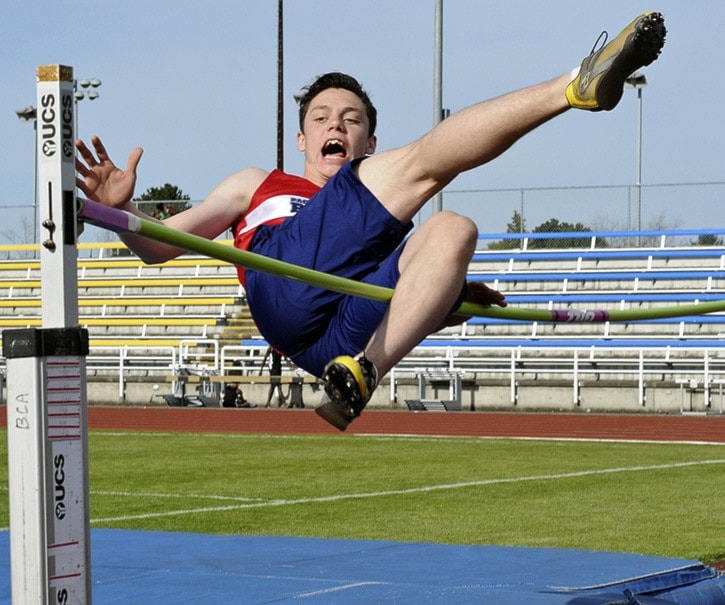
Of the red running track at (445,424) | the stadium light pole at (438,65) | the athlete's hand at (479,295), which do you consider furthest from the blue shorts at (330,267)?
the stadium light pole at (438,65)

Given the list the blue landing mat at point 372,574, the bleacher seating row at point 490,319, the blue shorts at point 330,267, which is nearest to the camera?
the blue shorts at point 330,267

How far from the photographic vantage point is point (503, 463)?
31.3ft

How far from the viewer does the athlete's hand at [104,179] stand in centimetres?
338

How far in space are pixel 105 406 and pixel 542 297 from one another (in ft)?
20.9

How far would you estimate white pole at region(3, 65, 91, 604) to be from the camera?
2.62 metres

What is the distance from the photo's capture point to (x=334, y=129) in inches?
164

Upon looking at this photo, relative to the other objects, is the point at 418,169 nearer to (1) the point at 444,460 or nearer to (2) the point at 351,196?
(2) the point at 351,196

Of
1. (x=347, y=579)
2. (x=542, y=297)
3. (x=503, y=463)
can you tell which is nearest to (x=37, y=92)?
(x=347, y=579)

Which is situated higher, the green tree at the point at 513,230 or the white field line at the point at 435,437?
the green tree at the point at 513,230

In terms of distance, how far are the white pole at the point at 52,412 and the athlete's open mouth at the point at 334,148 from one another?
Answer: 153 cm

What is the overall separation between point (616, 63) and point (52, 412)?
1.47m

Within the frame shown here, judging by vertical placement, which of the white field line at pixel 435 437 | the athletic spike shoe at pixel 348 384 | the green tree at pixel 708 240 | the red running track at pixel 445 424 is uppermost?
the green tree at pixel 708 240

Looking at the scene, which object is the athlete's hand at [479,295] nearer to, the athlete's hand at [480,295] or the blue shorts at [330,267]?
the athlete's hand at [480,295]

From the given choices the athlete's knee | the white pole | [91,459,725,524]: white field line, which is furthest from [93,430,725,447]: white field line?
the white pole
